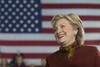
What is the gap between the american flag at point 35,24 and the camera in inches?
164

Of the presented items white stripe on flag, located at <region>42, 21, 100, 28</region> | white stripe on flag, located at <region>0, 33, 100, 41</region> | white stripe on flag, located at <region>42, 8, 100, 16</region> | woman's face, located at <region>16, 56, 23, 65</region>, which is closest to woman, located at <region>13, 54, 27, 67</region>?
woman's face, located at <region>16, 56, 23, 65</region>

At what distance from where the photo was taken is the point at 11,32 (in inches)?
167

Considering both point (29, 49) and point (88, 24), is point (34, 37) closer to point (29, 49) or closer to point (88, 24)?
point (29, 49)

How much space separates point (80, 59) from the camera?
4.41 feet

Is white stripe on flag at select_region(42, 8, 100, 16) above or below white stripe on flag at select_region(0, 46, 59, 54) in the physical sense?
above

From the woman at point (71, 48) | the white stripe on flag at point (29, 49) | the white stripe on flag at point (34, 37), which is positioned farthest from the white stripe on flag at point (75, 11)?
the woman at point (71, 48)

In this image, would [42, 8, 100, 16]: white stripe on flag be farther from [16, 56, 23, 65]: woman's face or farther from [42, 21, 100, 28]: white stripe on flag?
[16, 56, 23, 65]: woman's face

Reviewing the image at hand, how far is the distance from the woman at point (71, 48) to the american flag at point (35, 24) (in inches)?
108

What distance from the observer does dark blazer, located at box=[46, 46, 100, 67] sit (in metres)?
1.34

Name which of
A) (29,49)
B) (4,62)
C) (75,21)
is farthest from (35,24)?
(75,21)

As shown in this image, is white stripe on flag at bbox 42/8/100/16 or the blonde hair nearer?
the blonde hair

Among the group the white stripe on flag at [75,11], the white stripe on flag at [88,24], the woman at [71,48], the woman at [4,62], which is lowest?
the woman at [4,62]

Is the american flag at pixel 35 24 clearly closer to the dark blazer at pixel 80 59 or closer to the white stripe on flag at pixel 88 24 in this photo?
the white stripe on flag at pixel 88 24

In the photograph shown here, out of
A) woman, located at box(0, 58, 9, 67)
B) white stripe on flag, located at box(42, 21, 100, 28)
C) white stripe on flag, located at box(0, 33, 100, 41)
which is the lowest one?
woman, located at box(0, 58, 9, 67)
